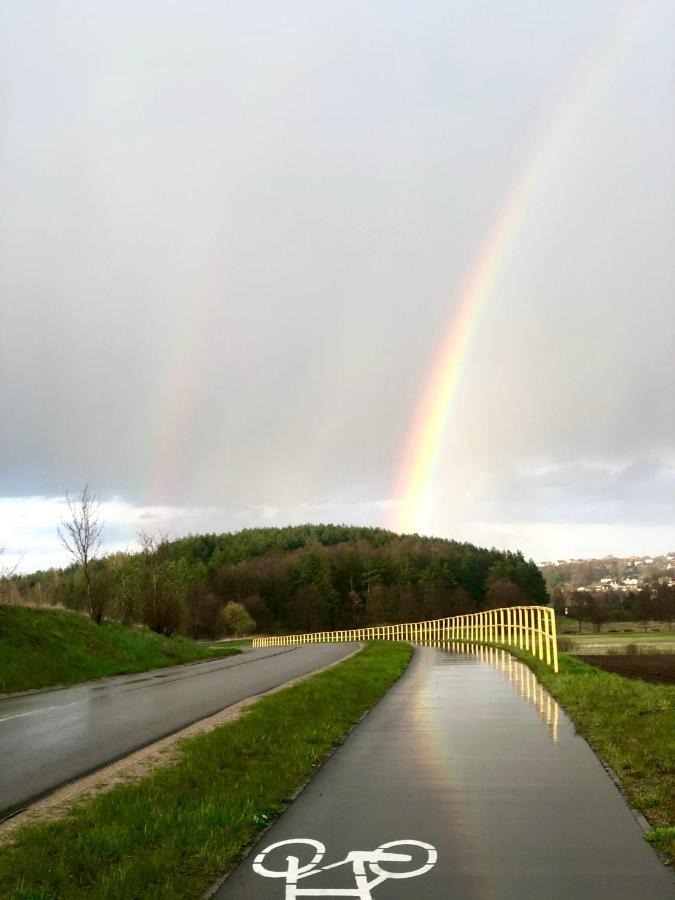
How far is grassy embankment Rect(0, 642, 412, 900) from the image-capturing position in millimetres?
4988

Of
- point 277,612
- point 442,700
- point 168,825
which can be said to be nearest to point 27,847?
point 168,825

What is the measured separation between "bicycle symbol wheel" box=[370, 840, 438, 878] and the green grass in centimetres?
1791

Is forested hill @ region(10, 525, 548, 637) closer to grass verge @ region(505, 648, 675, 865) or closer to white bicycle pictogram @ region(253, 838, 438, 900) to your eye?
grass verge @ region(505, 648, 675, 865)

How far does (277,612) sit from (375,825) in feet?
504

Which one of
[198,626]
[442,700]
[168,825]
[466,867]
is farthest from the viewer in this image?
[198,626]

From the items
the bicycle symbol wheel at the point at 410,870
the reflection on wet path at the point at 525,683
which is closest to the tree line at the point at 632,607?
the reflection on wet path at the point at 525,683

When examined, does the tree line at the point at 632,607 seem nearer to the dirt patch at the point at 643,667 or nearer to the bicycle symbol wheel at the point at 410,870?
the dirt patch at the point at 643,667

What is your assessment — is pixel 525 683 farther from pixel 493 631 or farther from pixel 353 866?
pixel 493 631

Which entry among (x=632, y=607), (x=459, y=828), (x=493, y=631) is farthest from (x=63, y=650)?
(x=632, y=607)

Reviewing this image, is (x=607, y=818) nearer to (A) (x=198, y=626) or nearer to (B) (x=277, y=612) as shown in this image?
(A) (x=198, y=626)

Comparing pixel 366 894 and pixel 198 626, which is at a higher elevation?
pixel 198 626

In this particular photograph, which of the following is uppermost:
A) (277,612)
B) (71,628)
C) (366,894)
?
(277,612)

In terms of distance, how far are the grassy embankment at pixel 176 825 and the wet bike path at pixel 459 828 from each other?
0.80ft

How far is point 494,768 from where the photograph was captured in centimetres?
806
